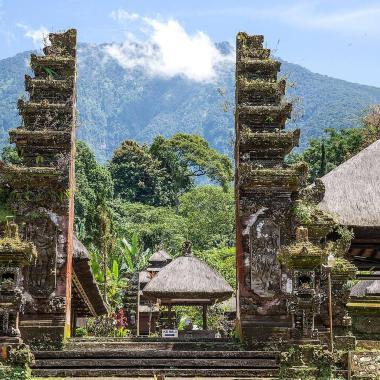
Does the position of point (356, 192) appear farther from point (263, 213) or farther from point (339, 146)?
point (339, 146)

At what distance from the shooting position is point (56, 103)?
1986 cm

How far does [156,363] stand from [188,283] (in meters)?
9.72

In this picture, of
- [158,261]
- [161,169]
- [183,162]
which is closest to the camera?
[158,261]

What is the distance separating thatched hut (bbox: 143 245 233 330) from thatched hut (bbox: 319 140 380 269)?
503 centimetres

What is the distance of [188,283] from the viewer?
25.0m

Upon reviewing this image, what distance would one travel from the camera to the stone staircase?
15.0m

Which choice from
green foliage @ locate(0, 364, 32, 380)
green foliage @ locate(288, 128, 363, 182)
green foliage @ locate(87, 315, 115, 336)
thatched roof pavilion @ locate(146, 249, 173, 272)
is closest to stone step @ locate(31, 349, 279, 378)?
green foliage @ locate(0, 364, 32, 380)

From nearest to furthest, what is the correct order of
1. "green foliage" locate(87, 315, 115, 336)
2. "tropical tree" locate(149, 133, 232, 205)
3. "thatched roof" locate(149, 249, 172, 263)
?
"green foliage" locate(87, 315, 115, 336) → "thatched roof" locate(149, 249, 172, 263) → "tropical tree" locate(149, 133, 232, 205)

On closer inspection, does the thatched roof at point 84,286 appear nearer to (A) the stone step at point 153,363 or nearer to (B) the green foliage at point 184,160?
(A) the stone step at point 153,363

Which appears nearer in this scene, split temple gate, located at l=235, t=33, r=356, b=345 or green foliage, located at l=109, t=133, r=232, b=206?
split temple gate, located at l=235, t=33, r=356, b=345

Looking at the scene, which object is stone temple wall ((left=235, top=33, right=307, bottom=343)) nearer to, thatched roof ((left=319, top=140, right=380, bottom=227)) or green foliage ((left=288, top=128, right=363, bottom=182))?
thatched roof ((left=319, top=140, right=380, bottom=227))

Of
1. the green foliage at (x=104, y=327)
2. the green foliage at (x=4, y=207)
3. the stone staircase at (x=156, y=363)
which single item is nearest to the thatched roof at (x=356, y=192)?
the stone staircase at (x=156, y=363)

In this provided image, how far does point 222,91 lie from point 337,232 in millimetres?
4908

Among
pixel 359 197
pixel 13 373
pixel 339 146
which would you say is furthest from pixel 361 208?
pixel 339 146
